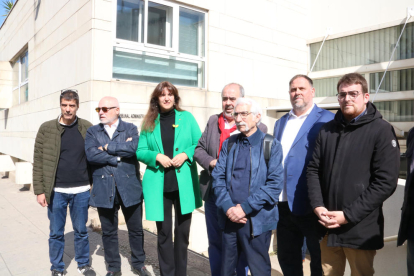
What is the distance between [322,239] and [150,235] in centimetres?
324

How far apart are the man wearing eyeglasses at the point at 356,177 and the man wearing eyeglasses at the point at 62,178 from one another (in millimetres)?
2666

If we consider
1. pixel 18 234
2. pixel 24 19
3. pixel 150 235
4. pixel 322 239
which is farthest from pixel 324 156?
pixel 24 19

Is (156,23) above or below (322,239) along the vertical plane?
above

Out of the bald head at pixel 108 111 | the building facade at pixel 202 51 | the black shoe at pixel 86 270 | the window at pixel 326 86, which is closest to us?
the bald head at pixel 108 111

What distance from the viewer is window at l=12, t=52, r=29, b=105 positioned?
12.0 meters

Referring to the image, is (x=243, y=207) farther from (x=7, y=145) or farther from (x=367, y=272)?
(x=7, y=145)

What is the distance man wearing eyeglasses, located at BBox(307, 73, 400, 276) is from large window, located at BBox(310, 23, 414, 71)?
798 cm

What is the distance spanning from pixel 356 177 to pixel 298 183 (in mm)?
580

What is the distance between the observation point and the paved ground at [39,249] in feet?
13.9

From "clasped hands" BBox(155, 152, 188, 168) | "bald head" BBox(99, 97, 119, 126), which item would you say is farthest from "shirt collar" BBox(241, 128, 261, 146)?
"bald head" BBox(99, 97, 119, 126)

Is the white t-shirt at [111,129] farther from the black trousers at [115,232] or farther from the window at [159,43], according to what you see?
the window at [159,43]

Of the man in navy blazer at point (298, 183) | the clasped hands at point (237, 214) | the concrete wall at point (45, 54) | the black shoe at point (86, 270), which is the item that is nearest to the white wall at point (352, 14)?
the concrete wall at point (45, 54)

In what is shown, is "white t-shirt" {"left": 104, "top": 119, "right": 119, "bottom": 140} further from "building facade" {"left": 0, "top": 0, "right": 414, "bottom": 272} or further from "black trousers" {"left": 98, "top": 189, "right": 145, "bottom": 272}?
"building facade" {"left": 0, "top": 0, "right": 414, "bottom": 272}

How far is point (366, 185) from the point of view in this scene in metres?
2.57
